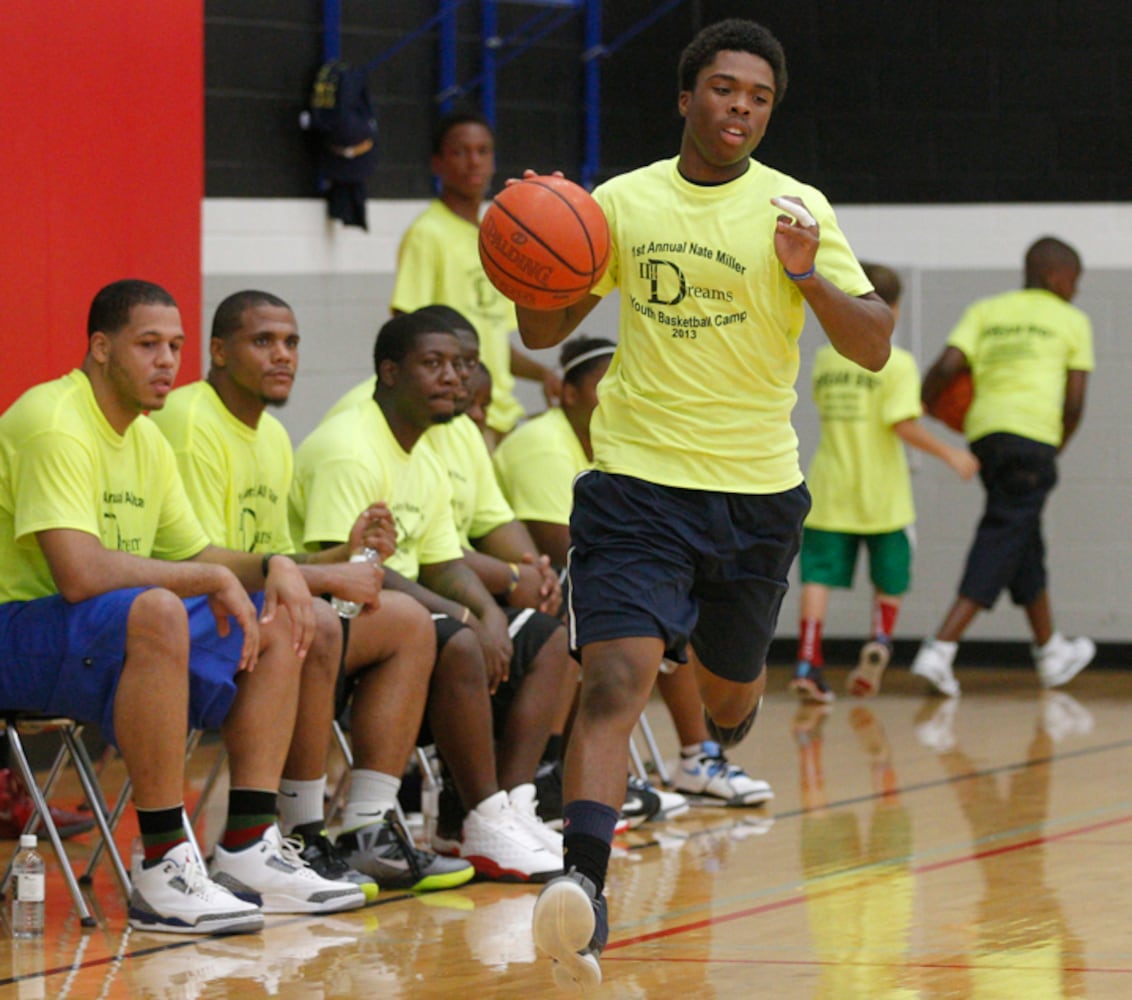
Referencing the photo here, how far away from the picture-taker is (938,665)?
29.7 ft

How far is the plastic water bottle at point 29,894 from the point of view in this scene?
452cm

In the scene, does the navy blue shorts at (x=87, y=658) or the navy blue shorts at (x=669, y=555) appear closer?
the navy blue shorts at (x=669, y=555)

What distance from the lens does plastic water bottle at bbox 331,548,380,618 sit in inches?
199

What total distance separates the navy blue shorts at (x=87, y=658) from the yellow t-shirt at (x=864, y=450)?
15.3 feet

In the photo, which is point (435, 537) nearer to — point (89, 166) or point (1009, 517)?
point (89, 166)

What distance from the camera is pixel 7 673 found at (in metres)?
4.68

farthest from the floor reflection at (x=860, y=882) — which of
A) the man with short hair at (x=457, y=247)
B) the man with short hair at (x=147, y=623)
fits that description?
the man with short hair at (x=457, y=247)

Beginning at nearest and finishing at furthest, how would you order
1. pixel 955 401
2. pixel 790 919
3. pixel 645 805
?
pixel 790 919
pixel 645 805
pixel 955 401

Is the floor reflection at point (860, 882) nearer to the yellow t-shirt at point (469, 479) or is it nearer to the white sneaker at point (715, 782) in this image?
the white sneaker at point (715, 782)

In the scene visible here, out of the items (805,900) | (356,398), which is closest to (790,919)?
(805,900)

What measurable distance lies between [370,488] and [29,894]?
1.37 metres

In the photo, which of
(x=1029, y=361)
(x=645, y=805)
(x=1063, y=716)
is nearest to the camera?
(x=645, y=805)

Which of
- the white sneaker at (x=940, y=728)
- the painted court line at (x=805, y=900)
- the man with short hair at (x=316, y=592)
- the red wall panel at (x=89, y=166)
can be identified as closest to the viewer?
the painted court line at (x=805, y=900)

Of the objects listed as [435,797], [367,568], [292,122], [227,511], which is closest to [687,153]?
[367,568]
